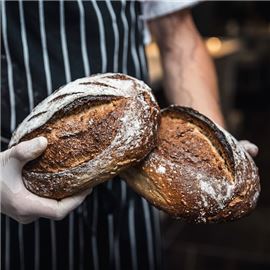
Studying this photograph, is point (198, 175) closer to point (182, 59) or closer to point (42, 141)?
point (42, 141)

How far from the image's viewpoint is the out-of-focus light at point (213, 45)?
167 inches

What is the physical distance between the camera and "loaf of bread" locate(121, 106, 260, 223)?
2.94 feet

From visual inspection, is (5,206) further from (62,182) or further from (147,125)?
(147,125)

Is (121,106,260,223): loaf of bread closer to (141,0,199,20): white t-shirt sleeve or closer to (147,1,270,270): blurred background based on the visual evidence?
(141,0,199,20): white t-shirt sleeve

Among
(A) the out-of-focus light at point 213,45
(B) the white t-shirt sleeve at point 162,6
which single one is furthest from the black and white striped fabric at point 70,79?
(A) the out-of-focus light at point 213,45

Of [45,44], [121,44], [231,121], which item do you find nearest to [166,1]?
[121,44]

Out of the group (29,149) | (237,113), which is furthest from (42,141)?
(237,113)

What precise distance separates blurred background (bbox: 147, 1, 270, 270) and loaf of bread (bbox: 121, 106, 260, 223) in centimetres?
78

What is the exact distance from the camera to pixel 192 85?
138cm

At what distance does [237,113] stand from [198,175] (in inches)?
180

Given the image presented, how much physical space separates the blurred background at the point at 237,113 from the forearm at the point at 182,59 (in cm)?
59

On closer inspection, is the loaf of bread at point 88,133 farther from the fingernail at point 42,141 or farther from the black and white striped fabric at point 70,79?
the black and white striped fabric at point 70,79

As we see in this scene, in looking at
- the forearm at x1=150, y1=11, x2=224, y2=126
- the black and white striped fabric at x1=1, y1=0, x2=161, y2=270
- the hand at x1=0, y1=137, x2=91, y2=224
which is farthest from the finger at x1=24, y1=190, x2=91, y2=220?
the forearm at x1=150, y1=11, x2=224, y2=126

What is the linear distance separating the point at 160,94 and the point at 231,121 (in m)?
1.86
